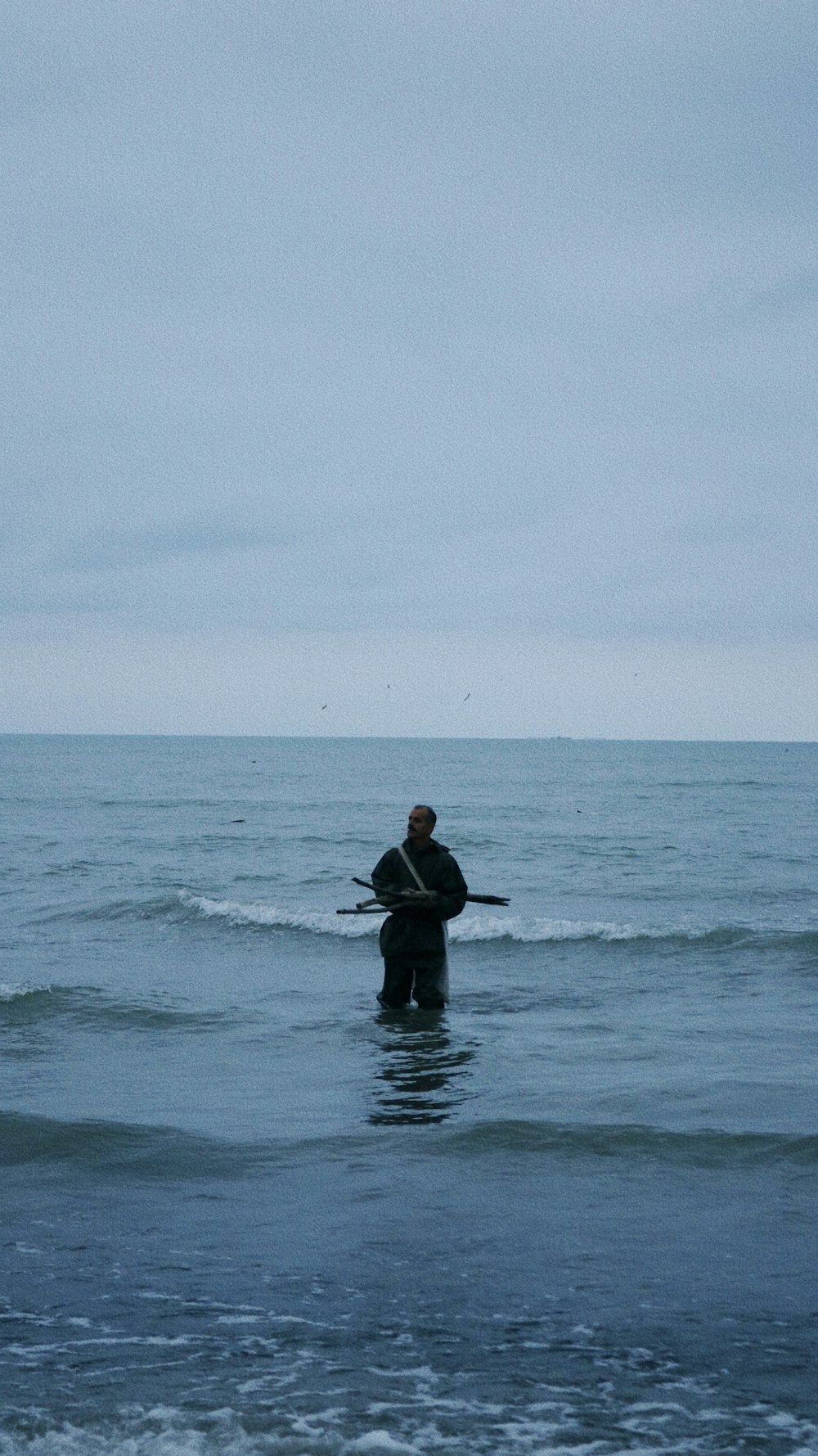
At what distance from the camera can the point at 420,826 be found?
9.79 m

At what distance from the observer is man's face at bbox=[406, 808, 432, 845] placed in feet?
32.1

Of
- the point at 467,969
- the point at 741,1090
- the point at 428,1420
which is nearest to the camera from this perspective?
the point at 428,1420

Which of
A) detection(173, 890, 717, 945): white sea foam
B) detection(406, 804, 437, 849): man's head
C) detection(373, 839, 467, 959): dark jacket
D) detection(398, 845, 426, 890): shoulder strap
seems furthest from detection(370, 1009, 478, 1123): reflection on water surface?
detection(173, 890, 717, 945): white sea foam

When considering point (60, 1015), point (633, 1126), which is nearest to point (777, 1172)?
point (633, 1126)

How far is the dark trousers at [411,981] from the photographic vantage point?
33.9 ft

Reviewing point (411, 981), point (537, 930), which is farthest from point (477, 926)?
point (411, 981)

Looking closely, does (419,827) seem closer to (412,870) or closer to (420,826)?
(420,826)

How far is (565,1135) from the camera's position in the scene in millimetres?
7438

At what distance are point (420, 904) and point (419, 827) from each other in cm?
61

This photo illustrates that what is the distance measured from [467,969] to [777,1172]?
26.1ft

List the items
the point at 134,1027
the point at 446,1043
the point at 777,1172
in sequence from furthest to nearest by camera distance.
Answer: the point at 134,1027, the point at 446,1043, the point at 777,1172

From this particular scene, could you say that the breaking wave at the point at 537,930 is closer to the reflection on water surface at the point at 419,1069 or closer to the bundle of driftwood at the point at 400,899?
the reflection on water surface at the point at 419,1069

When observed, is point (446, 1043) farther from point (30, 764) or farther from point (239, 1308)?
point (30, 764)

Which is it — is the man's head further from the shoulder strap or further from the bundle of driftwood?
the bundle of driftwood
